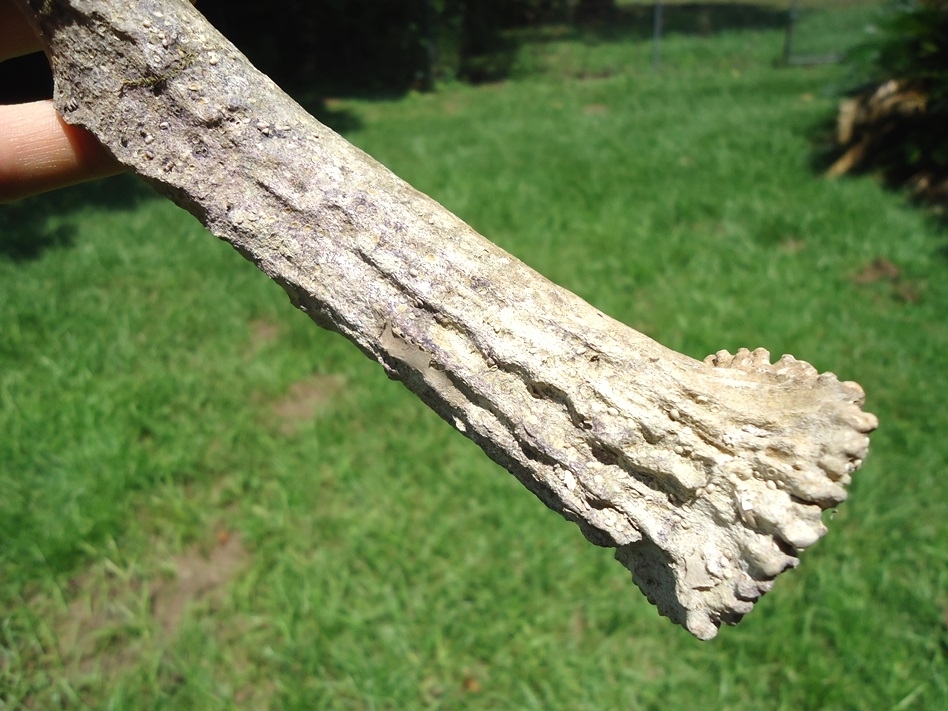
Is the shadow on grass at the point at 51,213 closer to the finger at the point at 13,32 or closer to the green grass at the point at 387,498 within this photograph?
the green grass at the point at 387,498

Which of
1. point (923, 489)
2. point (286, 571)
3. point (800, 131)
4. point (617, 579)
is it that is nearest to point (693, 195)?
point (800, 131)

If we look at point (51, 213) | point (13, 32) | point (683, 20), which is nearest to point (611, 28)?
point (683, 20)

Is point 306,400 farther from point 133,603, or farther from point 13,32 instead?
point 13,32

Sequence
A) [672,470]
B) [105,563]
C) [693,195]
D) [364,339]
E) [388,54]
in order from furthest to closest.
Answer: [388,54] → [693,195] → [105,563] → [364,339] → [672,470]

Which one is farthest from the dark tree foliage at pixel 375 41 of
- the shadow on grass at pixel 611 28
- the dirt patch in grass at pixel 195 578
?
the dirt patch in grass at pixel 195 578

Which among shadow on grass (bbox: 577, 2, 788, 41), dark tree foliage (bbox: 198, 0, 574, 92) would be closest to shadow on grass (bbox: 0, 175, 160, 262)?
dark tree foliage (bbox: 198, 0, 574, 92)

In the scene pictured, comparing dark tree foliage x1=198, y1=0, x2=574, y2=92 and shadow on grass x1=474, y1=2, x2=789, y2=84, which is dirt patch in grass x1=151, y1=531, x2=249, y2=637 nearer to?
dark tree foliage x1=198, y1=0, x2=574, y2=92

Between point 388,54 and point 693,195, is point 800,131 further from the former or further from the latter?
point 388,54
